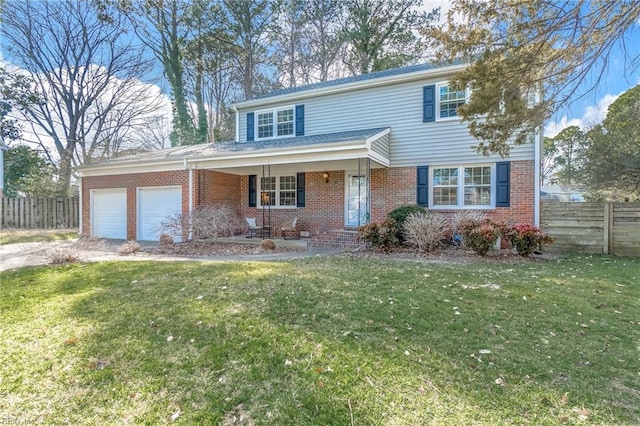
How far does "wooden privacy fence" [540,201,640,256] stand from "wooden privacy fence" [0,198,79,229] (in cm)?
2243

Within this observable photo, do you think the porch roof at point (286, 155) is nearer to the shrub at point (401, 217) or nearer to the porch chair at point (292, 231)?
the shrub at point (401, 217)

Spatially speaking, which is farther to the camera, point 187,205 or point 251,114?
point 251,114

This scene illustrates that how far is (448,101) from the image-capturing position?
10828 mm

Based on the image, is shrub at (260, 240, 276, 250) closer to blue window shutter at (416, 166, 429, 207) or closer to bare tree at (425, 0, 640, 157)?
blue window shutter at (416, 166, 429, 207)

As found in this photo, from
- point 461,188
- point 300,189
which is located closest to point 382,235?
A: point 461,188

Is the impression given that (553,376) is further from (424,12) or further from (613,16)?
(424,12)

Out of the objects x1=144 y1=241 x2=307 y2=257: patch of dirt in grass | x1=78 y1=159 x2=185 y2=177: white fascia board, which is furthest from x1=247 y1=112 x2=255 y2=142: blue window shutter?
x1=144 y1=241 x2=307 y2=257: patch of dirt in grass

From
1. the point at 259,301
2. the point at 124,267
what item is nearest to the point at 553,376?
the point at 259,301

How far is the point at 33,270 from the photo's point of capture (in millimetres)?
6754

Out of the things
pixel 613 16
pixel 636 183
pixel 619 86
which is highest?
pixel 613 16

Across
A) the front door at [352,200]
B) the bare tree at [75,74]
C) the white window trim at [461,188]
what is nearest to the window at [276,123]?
the front door at [352,200]

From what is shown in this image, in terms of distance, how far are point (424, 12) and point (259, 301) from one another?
22.2 m

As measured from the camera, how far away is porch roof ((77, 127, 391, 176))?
9751 mm

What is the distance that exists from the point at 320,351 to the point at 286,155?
811 cm
